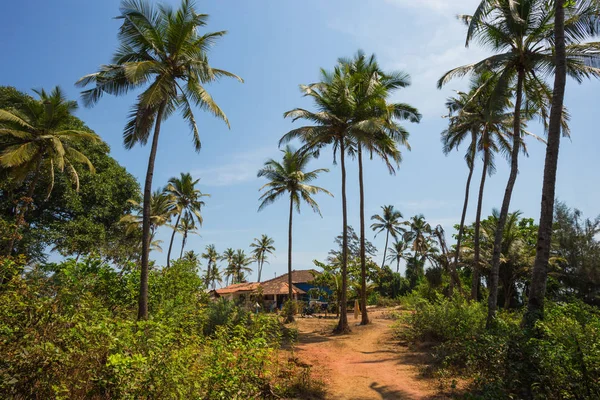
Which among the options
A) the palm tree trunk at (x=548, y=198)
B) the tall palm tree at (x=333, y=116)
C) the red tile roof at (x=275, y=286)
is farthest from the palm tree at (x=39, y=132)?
the palm tree trunk at (x=548, y=198)

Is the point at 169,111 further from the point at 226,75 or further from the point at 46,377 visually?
the point at 46,377

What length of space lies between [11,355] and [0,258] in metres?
1.53

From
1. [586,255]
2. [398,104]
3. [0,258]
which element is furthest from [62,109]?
[586,255]

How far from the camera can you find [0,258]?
4.37 m

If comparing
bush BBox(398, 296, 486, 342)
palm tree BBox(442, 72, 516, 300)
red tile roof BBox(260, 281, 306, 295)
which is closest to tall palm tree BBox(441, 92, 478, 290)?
palm tree BBox(442, 72, 516, 300)

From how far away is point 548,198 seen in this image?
6.73m

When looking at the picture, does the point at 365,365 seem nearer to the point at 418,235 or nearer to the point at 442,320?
the point at 442,320

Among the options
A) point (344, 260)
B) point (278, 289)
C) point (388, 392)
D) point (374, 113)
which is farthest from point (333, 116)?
point (278, 289)

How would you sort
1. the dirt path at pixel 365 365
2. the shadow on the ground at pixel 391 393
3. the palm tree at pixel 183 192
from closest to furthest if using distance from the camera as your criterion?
the shadow on the ground at pixel 391 393, the dirt path at pixel 365 365, the palm tree at pixel 183 192

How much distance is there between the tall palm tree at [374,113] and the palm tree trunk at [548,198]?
24.8 feet

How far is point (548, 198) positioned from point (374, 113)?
1002cm

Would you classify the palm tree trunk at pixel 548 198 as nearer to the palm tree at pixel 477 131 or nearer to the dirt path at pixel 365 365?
the dirt path at pixel 365 365

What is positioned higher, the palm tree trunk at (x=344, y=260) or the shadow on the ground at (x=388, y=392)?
the palm tree trunk at (x=344, y=260)

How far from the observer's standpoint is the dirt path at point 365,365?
686 centimetres
